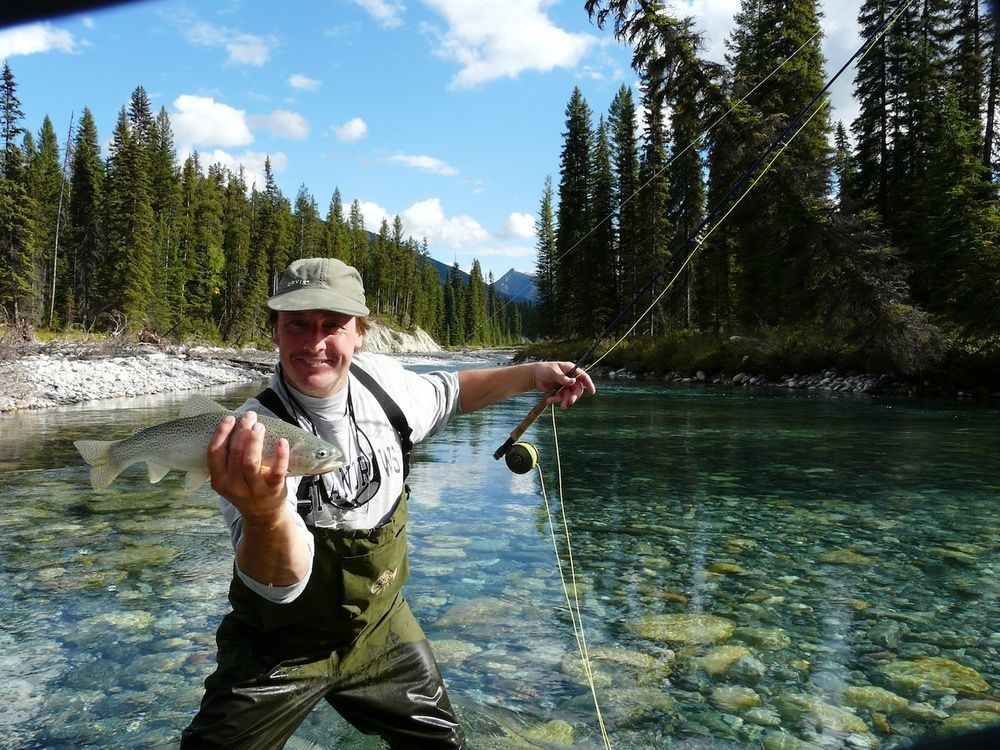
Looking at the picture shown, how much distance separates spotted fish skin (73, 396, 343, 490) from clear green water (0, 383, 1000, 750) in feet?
5.44

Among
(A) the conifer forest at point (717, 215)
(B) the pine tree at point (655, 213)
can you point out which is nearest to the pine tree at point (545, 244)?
(A) the conifer forest at point (717, 215)

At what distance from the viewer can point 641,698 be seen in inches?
152

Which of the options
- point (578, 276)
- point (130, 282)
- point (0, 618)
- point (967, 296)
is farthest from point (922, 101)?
point (130, 282)

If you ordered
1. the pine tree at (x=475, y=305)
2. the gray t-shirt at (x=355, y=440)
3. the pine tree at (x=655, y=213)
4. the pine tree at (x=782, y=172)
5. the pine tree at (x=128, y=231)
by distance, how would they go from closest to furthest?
1. the gray t-shirt at (x=355, y=440)
2. the pine tree at (x=782, y=172)
3. the pine tree at (x=655, y=213)
4. the pine tree at (x=128, y=231)
5. the pine tree at (x=475, y=305)

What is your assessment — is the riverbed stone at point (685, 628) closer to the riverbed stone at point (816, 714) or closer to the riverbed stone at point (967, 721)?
the riverbed stone at point (816, 714)

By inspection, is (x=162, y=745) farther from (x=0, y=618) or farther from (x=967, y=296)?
(x=967, y=296)

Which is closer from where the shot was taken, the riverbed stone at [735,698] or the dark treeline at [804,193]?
the riverbed stone at [735,698]

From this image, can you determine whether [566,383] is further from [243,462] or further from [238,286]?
[238,286]

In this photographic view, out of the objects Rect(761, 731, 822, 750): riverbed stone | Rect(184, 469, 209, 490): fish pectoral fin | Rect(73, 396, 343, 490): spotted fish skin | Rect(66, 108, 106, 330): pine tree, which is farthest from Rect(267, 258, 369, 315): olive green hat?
Rect(66, 108, 106, 330): pine tree

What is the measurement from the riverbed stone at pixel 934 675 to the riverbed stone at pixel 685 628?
994mm

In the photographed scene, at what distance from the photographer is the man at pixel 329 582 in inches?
105

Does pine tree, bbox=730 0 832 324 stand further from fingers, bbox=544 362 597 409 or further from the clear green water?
fingers, bbox=544 362 597 409

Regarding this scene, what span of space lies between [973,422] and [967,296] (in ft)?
29.6

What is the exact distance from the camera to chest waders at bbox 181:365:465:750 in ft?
8.87
